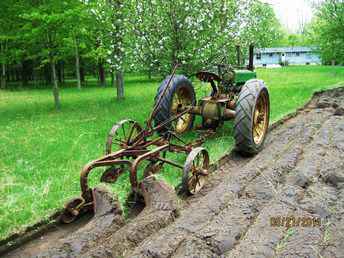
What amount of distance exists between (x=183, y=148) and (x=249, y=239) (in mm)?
2292

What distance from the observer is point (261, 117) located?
7020 millimetres

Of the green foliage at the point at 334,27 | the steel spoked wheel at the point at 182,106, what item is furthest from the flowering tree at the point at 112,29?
the green foliage at the point at 334,27

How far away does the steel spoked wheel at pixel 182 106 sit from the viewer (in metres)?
7.71

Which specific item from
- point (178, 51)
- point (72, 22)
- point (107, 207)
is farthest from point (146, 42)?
point (107, 207)

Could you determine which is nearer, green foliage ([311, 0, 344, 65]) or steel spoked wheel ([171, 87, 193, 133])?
steel spoked wheel ([171, 87, 193, 133])

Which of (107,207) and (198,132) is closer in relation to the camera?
(107,207)

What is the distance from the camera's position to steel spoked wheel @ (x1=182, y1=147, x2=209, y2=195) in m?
4.78

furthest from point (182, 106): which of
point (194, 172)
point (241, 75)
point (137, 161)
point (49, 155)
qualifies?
point (137, 161)

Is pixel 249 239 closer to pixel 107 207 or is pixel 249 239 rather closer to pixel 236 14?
pixel 107 207

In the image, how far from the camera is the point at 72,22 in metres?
13.0

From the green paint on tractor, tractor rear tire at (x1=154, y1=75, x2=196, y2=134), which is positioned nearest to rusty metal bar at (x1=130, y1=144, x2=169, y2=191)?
tractor rear tire at (x1=154, y1=75, x2=196, y2=134)

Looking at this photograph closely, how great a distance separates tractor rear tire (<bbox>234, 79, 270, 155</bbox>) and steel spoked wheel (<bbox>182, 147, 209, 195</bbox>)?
103 cm
